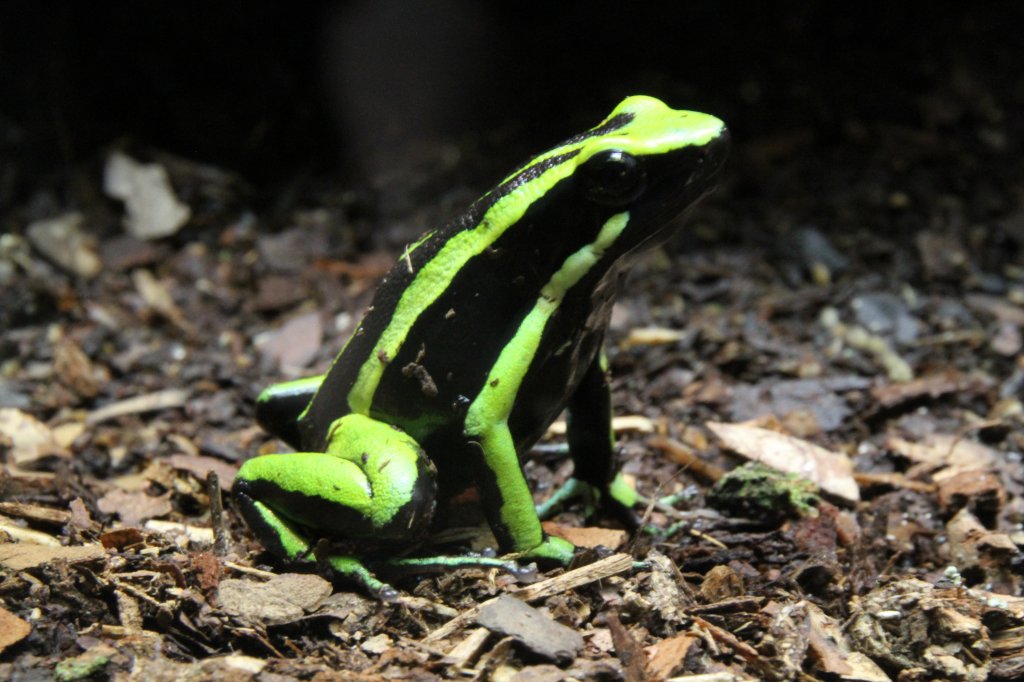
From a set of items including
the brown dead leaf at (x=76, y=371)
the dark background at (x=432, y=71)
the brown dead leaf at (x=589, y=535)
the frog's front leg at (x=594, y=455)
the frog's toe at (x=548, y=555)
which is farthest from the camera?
the dark background at (x=432, y=71)

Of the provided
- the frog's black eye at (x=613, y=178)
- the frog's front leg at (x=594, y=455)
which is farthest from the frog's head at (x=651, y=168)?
the frog's front leg at (x=594, y=455)

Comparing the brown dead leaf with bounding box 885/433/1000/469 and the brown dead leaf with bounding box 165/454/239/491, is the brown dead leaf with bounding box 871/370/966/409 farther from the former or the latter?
the brown dead leaf with bounding box 165/454/239/491

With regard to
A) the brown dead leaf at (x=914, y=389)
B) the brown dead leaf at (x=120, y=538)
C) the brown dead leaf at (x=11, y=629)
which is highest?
the brown dead leaf at (x=11, y=629)

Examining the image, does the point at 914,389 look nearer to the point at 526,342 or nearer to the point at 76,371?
the point at 526,342

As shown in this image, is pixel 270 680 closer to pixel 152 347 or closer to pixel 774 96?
pixel 152 347

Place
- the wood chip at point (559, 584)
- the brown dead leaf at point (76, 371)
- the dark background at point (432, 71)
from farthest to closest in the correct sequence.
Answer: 1. the dark background at point (432, 71)
2. the brown dead leaf at point (76, 371)
3. the wood chip at point (559, 584)

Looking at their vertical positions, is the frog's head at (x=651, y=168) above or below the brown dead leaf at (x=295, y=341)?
above

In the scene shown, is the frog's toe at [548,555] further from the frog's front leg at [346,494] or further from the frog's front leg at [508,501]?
the frog's front leg at [346,494]
